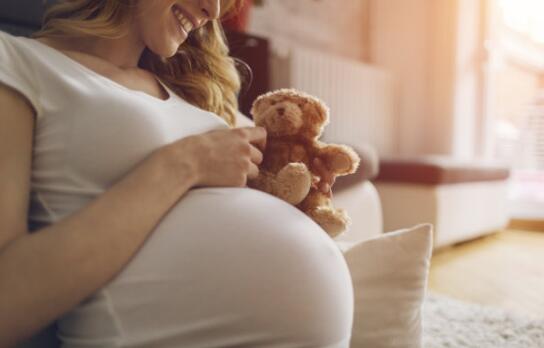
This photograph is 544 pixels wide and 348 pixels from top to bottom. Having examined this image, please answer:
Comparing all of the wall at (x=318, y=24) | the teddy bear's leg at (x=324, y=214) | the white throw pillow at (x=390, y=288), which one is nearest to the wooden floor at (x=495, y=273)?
the white throw pillow at (x=390, y=288)

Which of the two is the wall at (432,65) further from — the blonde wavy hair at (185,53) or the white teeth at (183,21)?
the white teeth at (183,21)

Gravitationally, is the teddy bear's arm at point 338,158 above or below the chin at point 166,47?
below

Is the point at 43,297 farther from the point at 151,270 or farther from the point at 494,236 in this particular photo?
the point at 494,236

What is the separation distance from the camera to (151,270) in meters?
0.48

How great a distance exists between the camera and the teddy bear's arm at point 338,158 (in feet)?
2.16

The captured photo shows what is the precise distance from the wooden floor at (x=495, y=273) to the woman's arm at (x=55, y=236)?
4.33ft

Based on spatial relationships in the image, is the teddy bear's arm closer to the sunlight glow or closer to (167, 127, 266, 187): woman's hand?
(167, 127, 266, 187): woman's hand

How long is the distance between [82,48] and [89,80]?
0.54 feet

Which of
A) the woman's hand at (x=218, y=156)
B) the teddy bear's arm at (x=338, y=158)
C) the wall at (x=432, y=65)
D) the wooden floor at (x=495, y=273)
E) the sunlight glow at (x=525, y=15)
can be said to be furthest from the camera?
the sunlight glow at (x=525, y=15)

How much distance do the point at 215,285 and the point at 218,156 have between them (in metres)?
0.17

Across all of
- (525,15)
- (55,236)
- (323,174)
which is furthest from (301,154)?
(525,15)

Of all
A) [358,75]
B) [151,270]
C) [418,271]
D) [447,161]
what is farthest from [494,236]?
[151,270]

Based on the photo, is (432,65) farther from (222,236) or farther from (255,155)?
(222,236)

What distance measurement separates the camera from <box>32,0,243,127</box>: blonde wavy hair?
71 cm
